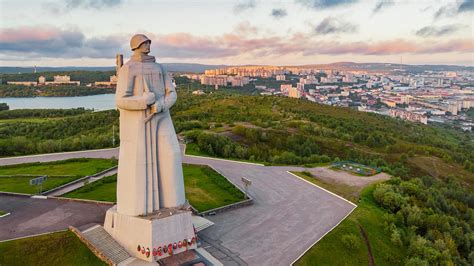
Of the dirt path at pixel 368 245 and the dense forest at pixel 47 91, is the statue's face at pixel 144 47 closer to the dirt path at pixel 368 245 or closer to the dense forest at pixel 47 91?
the dirt path at pixel 368 245

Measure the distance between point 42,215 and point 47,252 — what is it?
388cm

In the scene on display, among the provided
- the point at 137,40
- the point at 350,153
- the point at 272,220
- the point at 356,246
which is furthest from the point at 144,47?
the point at 350,153

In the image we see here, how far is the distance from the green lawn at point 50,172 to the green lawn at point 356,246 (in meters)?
15.4

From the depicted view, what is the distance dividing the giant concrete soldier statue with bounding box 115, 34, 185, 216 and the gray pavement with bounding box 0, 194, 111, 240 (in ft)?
10.4

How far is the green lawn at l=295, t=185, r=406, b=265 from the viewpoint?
53.9 ft

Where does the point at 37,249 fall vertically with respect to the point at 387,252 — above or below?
above

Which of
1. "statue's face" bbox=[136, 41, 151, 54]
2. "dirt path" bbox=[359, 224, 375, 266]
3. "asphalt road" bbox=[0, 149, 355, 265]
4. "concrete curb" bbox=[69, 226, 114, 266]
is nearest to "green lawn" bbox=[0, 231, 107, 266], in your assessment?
"concrete curb" bbox=[69, 226, 114, 266]

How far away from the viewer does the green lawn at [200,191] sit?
806 inches

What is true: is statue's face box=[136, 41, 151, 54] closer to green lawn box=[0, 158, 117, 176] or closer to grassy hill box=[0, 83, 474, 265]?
grassy hill box=[0, 83, 474, 265]

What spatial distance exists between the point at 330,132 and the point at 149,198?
136ft

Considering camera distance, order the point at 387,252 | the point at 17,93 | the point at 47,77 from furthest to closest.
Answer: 1. the point at 47,77
2. the point at 17,93
3. the point at 387,252

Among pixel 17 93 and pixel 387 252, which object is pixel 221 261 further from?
pixel 17 93

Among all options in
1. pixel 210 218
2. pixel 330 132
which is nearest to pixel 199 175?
pixel 210 218

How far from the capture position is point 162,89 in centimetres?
1485
